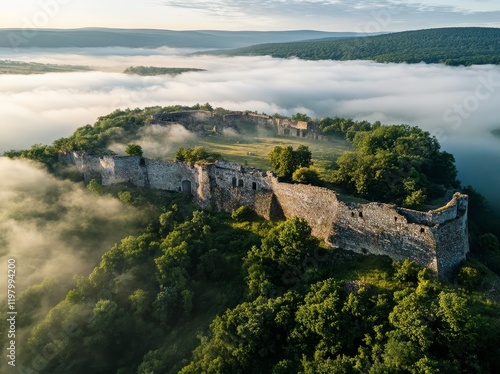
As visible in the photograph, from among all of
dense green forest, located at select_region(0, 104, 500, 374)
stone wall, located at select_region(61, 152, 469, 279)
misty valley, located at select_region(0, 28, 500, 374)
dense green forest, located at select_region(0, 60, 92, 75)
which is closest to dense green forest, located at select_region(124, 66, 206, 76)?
dense green forest, located at select_region(0, 60, 92, 75)

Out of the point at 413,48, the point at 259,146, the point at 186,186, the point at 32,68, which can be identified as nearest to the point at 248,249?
the point at 186,186

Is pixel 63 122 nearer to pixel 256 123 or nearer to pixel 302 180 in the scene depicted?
pixel 256 123

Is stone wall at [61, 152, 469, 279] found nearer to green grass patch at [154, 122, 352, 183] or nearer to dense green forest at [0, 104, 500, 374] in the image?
dense green forest at [0, 104, 500, 374]

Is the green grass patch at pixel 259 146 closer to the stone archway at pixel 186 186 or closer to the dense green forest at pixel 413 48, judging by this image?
the stone archway at pixel 186 186

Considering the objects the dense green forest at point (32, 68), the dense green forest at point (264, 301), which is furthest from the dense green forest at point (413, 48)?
the dense green forest at point (264, 301)

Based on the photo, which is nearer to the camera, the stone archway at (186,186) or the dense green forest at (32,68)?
the stone archway at (186,186)

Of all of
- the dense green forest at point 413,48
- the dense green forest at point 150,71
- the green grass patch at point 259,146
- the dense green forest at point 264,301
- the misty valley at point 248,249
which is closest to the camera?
the dense green forest at point 264,301
